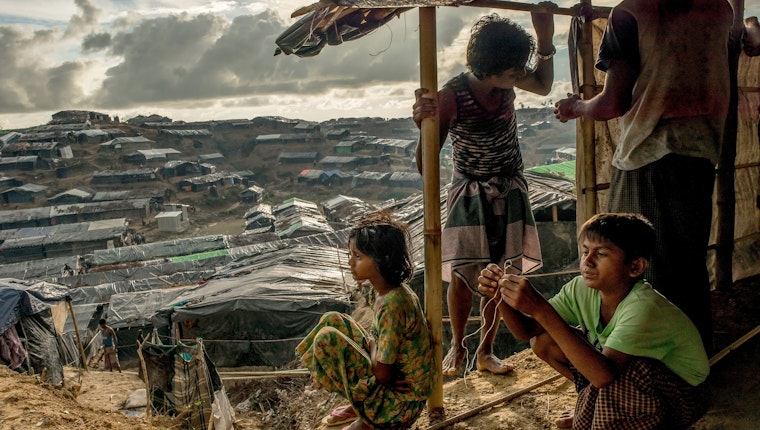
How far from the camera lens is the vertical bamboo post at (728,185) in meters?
2.89

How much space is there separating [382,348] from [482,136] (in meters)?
1.35

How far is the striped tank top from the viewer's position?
2793mm

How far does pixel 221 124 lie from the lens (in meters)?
59.6

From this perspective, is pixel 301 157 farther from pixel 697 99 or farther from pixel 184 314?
pixel 697 99

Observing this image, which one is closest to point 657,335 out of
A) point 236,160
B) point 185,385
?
point 185,385

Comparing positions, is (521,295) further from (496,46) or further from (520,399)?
(496,46)

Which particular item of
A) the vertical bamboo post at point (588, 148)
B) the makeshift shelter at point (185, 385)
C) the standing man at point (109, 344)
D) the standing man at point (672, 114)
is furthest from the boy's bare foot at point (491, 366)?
the standing man at point (109, 344)

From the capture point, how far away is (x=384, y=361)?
2205 millimetres

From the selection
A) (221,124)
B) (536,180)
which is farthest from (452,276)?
(221,124)

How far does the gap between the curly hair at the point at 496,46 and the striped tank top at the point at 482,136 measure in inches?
6.3

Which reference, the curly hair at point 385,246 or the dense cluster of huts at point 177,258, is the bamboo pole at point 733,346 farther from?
the dense cluster of huts at point 177,258

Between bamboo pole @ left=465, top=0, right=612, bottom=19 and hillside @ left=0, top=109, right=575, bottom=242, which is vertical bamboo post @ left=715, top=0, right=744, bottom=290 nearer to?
bamboo pole @ left=465, top=0, right=612, bottom=19

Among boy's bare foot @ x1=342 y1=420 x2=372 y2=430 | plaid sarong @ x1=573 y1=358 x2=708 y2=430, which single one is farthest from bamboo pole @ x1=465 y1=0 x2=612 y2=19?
boy's bare foot @ x1=342 y1=420 x2=372 y2=430

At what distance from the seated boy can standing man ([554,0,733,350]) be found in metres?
0.48
